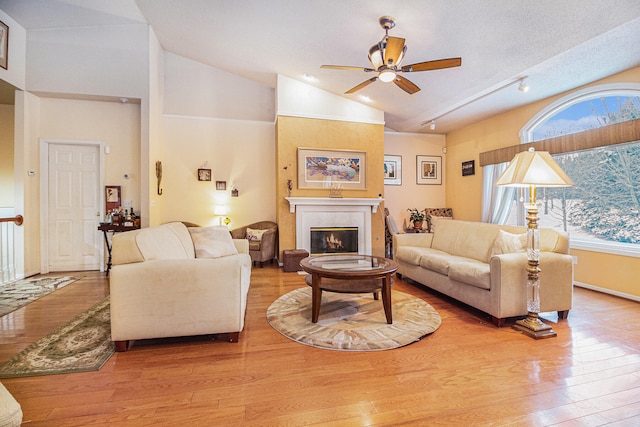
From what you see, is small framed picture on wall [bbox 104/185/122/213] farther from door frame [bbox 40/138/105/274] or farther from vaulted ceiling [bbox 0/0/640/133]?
vaulted ceiling [bbox 0/0/640/133]

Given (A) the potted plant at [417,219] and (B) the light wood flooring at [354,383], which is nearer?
(B) the light wood flooring at [354,383]

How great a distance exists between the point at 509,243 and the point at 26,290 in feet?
19.4

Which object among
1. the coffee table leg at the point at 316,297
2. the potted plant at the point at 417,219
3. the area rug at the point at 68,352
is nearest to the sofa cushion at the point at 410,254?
the coffee table leg at the point at 316,297

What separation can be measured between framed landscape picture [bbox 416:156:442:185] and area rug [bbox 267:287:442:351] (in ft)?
12.6

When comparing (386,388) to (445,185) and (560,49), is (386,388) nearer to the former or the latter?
(560,49)

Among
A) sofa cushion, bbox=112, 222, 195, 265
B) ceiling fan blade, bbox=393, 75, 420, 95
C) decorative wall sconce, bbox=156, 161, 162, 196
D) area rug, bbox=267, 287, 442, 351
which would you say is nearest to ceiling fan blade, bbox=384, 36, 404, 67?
ceiling fan blade, bbox=393, 75, 420, 95

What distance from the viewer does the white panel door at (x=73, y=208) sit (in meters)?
4.73

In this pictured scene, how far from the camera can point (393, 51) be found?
277cm

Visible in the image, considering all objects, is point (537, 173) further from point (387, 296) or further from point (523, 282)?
point (387, 296)

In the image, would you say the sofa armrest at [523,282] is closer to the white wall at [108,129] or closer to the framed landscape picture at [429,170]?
the framed landscape picture at [429,170]

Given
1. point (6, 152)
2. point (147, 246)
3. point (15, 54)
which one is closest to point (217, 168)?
point (15, 54)

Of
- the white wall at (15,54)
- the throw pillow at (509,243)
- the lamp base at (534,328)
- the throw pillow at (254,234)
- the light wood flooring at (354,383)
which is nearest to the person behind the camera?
the light wood flooring at (354,383)

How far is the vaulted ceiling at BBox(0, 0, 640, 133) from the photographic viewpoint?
113 inches

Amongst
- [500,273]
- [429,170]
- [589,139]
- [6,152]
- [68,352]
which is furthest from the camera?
[429,170]
